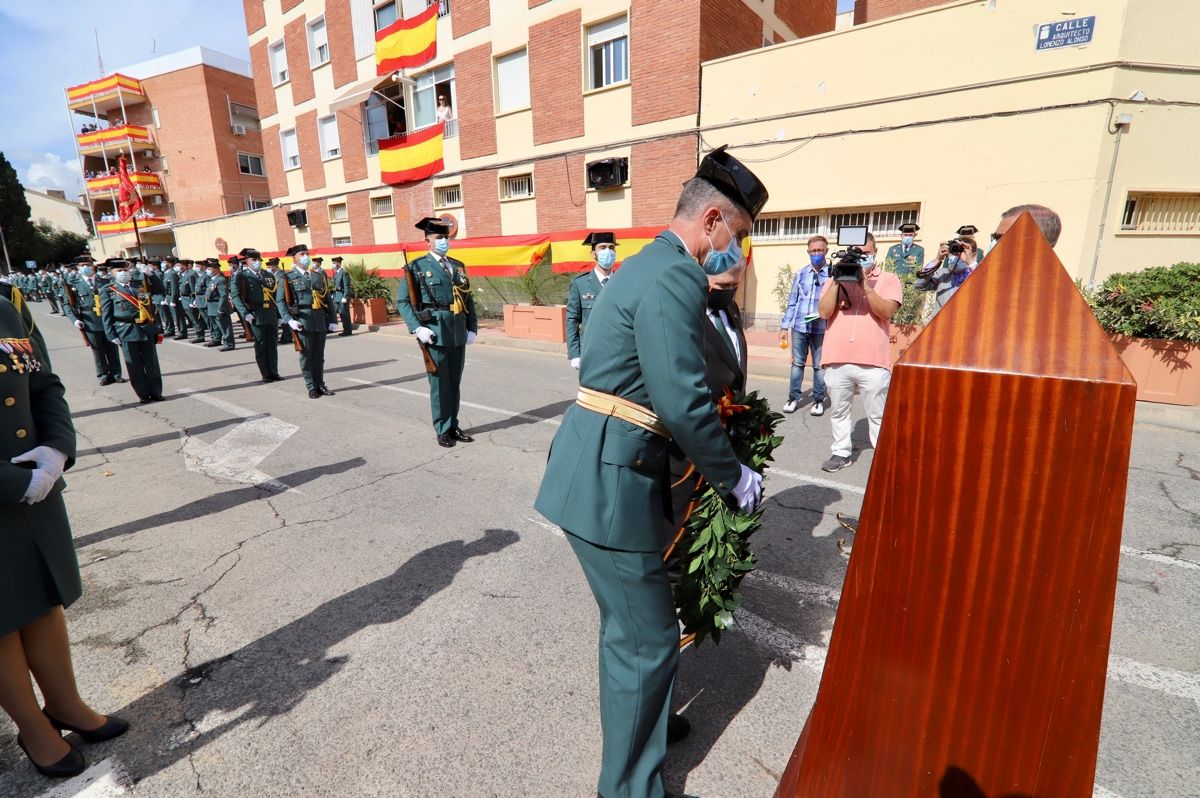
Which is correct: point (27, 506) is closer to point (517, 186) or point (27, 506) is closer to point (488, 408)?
point (488, 408)

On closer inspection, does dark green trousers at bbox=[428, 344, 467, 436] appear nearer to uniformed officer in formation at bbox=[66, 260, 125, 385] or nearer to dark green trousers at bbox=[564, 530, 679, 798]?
dark green trousers at bbox=[564, 530, 679, 798]

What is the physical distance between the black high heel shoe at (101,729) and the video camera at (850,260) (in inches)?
191

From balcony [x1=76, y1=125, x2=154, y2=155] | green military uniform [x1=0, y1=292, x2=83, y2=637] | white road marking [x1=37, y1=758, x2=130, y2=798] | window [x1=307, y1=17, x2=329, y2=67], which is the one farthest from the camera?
balcony [x1=76, y1=125, x2=154, y2=155]

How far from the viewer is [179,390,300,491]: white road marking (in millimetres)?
5430

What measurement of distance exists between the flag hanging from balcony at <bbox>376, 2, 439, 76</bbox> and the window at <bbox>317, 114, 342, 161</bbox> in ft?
13.9

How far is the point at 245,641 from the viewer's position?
2939mm

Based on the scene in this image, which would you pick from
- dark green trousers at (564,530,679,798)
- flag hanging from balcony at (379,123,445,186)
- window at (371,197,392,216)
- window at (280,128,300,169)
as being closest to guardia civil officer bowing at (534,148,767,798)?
dark green trousers at (564,530,679,798)

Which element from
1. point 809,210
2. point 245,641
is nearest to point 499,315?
point 809,210

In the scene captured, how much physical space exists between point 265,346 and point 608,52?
37.8ft

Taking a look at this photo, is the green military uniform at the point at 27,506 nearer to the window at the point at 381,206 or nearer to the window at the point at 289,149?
the window at the point at 381,206

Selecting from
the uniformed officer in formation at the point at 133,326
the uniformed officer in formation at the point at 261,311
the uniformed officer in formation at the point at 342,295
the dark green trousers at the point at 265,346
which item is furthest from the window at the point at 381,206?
the uniformed officer in formation at the point at 133,326

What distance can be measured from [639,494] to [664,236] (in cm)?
83

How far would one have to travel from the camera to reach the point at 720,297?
2.37m

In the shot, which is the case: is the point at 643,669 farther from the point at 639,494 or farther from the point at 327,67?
the point at 327,67
